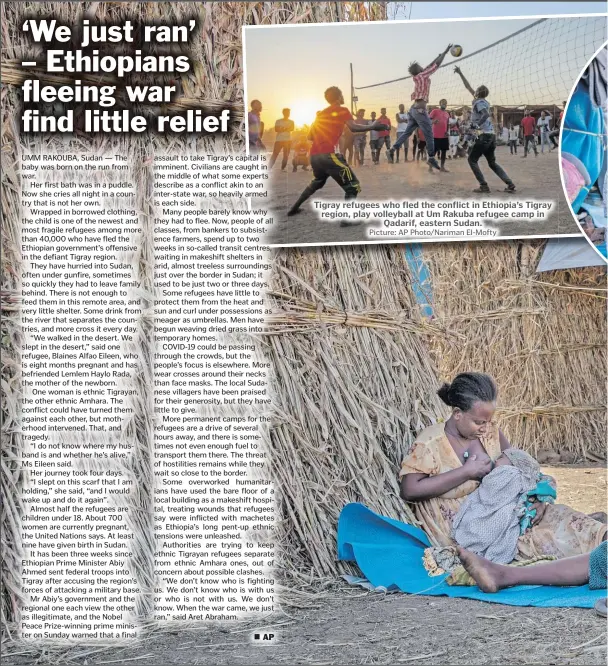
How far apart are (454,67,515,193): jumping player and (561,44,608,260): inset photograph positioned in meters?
0.27

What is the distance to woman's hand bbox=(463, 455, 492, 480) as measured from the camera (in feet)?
12.5

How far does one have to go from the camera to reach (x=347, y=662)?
3.07 metres

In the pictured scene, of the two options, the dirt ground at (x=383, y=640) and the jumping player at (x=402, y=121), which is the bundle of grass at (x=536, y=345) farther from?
the dirt ground at (x=383, y=640)

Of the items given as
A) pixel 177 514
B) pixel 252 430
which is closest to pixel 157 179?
pixel 252 430

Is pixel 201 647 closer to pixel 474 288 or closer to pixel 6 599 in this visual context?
pixel 6 599

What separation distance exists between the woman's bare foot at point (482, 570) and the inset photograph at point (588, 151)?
131cm

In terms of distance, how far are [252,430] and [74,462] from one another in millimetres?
650

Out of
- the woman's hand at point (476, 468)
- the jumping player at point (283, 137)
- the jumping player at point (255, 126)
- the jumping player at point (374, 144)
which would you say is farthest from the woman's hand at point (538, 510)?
the jumping player at point (255, 126)

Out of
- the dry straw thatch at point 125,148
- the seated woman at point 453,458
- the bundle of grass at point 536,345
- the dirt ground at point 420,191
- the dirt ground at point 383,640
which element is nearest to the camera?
the dirt ground at point 383,640

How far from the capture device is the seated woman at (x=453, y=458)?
150 inches

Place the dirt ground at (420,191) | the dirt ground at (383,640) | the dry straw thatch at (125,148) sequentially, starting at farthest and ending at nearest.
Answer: the dirt ground at (420,191) → the dry straw thatch at (125,148) → the dirt ground at (383,640)

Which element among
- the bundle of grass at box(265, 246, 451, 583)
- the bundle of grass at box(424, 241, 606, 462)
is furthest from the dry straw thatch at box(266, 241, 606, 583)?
the bundle of grass at box(424, 241, 606, 462)

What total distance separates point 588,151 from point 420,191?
731 mm

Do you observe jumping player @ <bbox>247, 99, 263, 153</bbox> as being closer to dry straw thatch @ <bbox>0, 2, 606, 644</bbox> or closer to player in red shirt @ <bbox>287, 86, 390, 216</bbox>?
dry straw thatch @ <bbox>0, 2, 606, 644</bbox>
